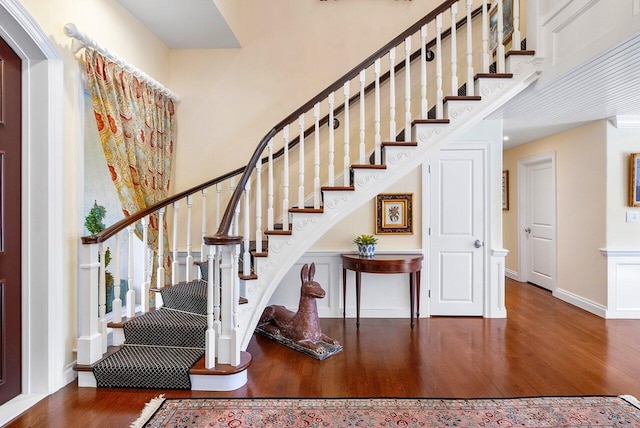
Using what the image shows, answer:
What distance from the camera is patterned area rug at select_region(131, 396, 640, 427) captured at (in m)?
1.94

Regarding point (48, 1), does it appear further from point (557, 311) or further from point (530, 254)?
point (530, 254)

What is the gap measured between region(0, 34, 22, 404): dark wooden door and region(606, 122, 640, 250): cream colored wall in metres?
5.33

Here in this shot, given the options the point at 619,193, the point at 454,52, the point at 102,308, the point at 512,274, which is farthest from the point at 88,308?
the point at 512,274

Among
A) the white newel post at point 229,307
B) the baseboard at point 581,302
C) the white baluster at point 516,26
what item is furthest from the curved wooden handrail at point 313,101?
the baseboard at point 581,302

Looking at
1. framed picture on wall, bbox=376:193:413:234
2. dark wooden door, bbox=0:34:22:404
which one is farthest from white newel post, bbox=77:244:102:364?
framed picture on wall, bbox=376:193:413:234

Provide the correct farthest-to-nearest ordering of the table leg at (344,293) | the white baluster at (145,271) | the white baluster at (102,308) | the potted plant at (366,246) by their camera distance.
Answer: the table leg at (344,293) → the potted plant at (366,246) → the white baluster at (145,271) → the white baluster at (102,308)

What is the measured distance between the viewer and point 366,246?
362 centimetres

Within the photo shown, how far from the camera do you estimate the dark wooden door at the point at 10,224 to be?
2.11 meters

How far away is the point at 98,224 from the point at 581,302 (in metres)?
5.24

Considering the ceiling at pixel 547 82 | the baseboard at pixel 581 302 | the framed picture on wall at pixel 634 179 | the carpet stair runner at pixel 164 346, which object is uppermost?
the ceiling at pixel 547 82

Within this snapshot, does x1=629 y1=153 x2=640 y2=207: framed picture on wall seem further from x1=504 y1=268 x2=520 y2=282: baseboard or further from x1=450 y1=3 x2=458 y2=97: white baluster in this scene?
x1=450 y1=3 x2=458 y2=97: white baluster

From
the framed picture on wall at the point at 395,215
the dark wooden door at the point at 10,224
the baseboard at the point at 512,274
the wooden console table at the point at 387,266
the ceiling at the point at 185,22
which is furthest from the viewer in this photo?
the baseboard at the point at 512,274

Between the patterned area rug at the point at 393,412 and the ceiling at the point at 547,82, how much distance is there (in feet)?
7.27

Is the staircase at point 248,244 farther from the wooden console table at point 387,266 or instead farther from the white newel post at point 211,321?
the wooden console table at point 387,266
